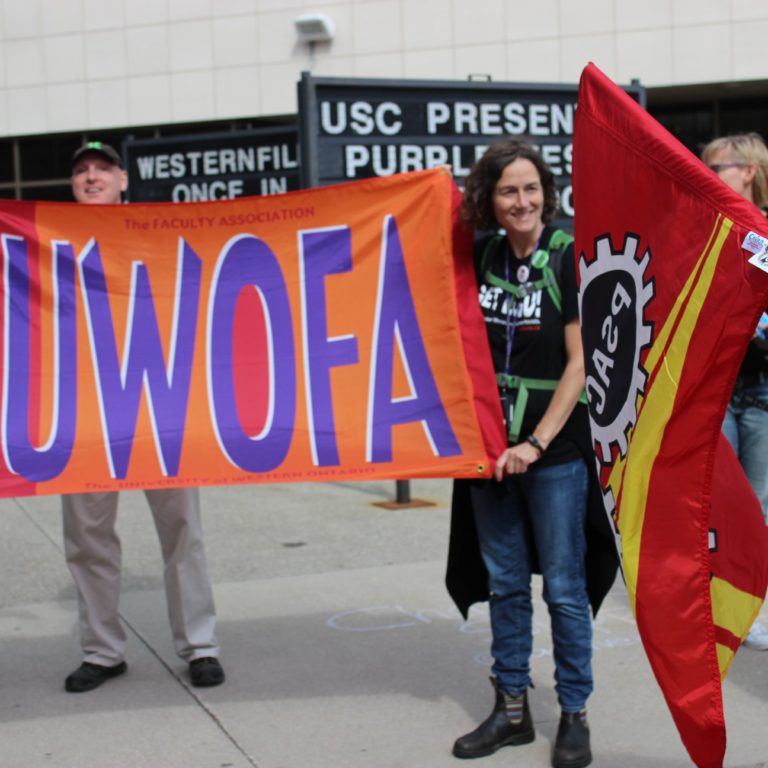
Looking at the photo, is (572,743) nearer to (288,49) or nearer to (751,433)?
(751,433)

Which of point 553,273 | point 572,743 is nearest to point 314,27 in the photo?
point 553,273

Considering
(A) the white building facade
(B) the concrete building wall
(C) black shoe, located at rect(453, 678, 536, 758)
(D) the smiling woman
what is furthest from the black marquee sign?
(B) the concrete building wall

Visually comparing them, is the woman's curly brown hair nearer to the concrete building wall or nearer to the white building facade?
the white building facade

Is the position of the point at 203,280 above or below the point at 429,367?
above

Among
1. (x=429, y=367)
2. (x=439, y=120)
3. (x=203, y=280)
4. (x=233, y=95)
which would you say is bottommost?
(x=429, y=367)

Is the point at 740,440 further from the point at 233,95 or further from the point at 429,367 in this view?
the point at 233,95

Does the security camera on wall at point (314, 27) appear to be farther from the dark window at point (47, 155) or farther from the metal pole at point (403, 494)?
the metal pole at point (403, 494)

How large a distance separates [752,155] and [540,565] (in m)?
2.04

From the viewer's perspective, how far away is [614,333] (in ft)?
9.93

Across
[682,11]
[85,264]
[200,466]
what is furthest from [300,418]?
[682,11]

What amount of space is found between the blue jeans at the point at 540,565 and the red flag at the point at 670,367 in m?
0.75

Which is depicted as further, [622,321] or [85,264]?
[85,264]

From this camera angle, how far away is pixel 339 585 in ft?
20.4

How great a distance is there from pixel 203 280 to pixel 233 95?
14517 millimetres
